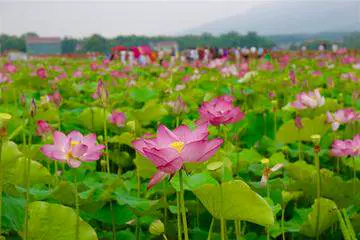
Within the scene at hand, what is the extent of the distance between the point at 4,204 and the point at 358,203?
24.3 inches

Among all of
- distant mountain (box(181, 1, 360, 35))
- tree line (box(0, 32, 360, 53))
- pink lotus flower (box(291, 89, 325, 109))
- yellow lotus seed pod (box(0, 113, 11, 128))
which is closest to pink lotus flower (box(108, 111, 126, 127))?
pink lotus flower (box(291, 89, 325, 109))

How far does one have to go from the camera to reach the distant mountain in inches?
5399

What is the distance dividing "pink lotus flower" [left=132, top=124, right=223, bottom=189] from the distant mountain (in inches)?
4749

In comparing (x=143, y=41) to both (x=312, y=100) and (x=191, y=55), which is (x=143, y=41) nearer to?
(x=191, y=55)

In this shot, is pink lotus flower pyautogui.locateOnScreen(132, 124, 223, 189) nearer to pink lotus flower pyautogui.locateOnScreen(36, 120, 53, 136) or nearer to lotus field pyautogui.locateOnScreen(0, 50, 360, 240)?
lotus field pyautogui.locateOnScreen(0, 50, 360, 240)

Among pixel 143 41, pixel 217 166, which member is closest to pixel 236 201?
pixel 217 166

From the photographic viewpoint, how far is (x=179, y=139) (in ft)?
2.38

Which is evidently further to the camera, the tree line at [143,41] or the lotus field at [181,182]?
the tree line at [143,41]

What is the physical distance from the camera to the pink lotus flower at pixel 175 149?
0.63 meters

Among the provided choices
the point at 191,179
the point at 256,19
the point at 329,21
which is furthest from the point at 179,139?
the point at 256,19

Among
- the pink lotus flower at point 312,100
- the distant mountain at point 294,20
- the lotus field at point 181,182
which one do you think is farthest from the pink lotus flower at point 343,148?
the distant mountain at point 294,20

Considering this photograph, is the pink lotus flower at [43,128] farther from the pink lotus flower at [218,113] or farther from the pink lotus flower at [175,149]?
the pink lotus flower at [175,149]

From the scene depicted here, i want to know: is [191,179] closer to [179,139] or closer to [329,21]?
[179,139]

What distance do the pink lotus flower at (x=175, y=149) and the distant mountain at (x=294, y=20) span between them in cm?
12064
